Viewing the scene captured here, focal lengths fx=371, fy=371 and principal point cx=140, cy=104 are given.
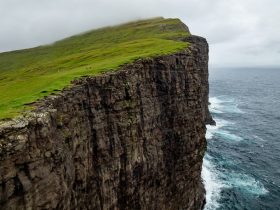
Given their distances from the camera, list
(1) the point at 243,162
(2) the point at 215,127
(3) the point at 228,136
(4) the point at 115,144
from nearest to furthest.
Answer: (4) the point at 115,144 < (1) the point at 243,162 < (3) the point at 228,136 < (2) the point at 215,127

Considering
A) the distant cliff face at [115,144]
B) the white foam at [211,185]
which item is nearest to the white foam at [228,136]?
the white foam at [211,185]

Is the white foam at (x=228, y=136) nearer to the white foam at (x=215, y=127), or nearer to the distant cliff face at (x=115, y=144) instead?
the white foam at (x=215, y=127)

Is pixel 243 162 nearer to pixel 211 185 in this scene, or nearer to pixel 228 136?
pixel 211 185

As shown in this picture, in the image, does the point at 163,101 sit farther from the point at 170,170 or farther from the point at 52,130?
the point at 52,130

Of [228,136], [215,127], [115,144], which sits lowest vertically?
[228,136]

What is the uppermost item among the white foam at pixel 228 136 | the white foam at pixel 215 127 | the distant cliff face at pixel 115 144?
the distant cliff face at pixel 115 144

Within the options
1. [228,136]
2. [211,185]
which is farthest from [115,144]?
[228,136]
